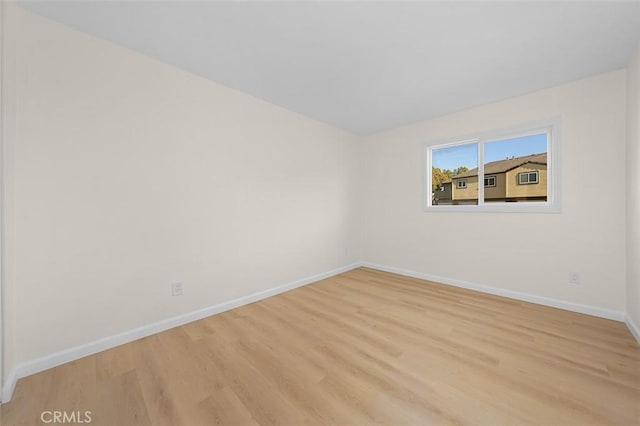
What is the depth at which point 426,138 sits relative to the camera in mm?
3672

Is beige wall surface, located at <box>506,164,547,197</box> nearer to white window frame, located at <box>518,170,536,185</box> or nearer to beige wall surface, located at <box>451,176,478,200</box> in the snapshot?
white window frame, located at <box>518,170,536,185</box>

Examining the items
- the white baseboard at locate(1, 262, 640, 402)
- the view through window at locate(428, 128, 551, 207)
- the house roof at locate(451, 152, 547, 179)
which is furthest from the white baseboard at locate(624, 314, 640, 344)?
the house roof at locate(451, 152, 547, 179)

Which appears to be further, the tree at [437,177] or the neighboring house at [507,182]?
the tree at [437,177]

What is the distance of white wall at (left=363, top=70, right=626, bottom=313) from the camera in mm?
2340

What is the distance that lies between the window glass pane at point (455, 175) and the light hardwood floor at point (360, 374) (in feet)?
5.32

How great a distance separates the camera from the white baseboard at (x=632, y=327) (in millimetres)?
1948

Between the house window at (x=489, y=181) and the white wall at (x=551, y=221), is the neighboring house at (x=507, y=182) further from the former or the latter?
the white wall at (x=551, y=221)

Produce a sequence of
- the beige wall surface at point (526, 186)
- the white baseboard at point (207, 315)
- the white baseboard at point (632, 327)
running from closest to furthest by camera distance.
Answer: the white baseboard at point (207, 315) → the white baseboard at point (632, 327) → the beige wall surface at point (526, 186)

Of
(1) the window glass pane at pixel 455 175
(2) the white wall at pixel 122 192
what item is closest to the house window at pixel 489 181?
(1) the window glass pane at pixel 455 175

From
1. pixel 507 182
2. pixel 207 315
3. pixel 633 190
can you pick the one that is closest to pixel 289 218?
pixel 207 315

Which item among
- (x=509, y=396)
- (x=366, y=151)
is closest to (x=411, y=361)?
(x=509, y=396)

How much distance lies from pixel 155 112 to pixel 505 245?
13.7 ft

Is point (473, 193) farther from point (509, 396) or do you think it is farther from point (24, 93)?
point (24, 93)

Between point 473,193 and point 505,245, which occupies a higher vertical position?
point 473,193
